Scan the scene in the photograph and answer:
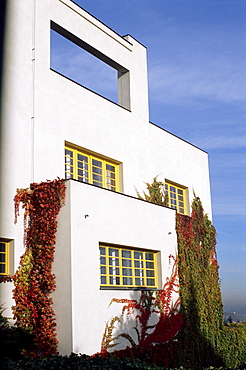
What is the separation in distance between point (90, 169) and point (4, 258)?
4424mm

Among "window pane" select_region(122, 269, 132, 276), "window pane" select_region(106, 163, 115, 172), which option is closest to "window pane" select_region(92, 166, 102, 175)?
"window pane" select_region(106, 163, 115, 172)

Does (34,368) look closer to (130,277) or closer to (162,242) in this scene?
(130,277)

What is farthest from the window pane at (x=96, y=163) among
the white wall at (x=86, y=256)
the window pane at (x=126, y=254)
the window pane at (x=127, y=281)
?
the window pane at (x=127, y=281)

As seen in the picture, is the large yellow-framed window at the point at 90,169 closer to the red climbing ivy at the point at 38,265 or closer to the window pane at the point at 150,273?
the red climbing ivy at the point at 38,265

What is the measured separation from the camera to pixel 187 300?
16.4 m

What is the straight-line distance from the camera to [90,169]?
51.3ft

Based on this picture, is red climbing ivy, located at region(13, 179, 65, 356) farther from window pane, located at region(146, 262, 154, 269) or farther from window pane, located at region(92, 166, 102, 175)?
window pane, located at region(146, 262, 154, 269)

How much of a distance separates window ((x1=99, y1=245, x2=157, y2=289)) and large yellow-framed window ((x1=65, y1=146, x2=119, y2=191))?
2.55 m

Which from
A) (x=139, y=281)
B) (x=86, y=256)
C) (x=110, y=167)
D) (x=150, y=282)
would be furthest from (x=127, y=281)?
(x=110, y=167)

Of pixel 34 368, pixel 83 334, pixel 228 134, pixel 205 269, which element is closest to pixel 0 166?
pixel 83 334

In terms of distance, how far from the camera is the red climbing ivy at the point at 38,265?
38.9 feet

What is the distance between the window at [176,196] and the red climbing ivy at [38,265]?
22.8ft

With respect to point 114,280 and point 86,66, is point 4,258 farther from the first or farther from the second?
point 86,66

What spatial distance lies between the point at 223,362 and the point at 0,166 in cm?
1113
